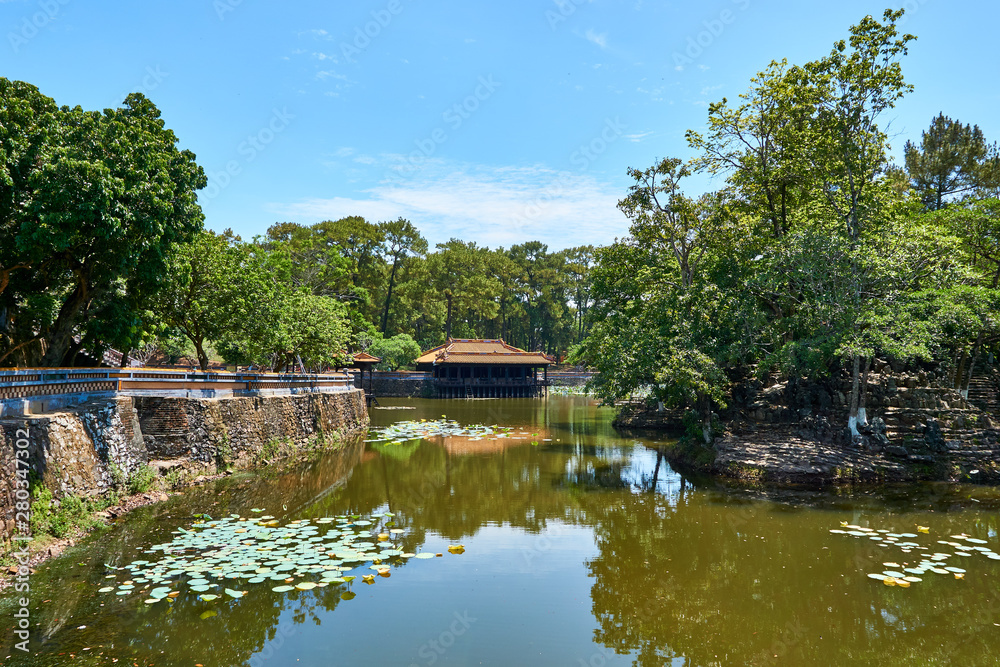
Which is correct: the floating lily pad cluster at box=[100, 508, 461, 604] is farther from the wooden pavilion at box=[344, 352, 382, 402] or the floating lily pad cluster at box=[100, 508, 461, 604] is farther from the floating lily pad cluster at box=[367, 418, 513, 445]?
the wooden pavilion at box=[344, 352, 382, 402]

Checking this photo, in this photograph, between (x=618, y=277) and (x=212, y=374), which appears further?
(x=618, y=277)

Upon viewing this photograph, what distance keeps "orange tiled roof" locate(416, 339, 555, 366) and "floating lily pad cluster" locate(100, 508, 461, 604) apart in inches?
1417

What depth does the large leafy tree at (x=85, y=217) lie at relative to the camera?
32.6 feet

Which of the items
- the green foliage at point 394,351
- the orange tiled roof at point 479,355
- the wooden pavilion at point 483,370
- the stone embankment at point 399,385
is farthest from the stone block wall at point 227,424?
the stone embankment at point 399,385

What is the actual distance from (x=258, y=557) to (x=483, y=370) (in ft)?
132

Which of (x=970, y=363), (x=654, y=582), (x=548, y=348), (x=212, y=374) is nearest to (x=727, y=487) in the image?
(x=654, y=582)

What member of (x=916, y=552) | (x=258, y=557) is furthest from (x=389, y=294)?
(x=916, y=552)

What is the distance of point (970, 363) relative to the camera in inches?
726

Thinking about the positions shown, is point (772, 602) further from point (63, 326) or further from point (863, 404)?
point (63, 326)

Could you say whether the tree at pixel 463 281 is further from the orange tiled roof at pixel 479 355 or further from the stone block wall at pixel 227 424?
the stone block wall at pixel 227 424

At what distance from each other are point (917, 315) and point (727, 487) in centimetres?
726

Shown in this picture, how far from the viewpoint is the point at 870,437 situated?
51.6ft

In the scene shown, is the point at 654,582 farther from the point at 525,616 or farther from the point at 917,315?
the point at 917,315

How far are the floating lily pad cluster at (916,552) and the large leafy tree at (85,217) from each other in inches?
564
